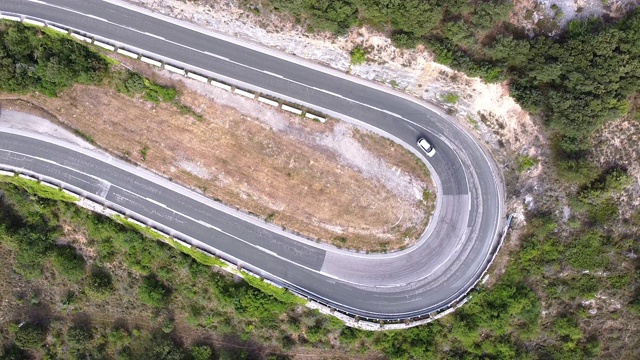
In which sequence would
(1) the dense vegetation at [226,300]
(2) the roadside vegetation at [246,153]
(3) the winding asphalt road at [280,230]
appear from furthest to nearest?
1. (2) the roadside vegetation at [246,153]
2. (1) the dense vegetation at [226,300]
3. (3) the winding asphalt road at [280,230]

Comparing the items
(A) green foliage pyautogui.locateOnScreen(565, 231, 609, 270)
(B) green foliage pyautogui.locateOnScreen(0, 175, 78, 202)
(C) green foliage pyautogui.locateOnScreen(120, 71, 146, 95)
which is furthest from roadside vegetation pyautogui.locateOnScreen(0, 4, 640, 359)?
(C) green foliage pyautogui.locateOnScreen(120, 71, 146, 95)

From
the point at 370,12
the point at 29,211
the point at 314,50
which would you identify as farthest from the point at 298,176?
the point at 29,211

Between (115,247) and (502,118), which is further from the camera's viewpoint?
(115,247)

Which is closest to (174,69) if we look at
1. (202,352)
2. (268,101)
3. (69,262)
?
(268,101)

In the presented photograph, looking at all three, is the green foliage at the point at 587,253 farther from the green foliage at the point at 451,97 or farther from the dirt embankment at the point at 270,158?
the green foliage at the point at 451,97

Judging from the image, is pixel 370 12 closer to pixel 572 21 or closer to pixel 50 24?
pixel 572 21

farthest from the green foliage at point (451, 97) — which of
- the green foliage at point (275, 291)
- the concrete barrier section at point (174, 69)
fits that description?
the concrete barrier section at point (174, 69)
